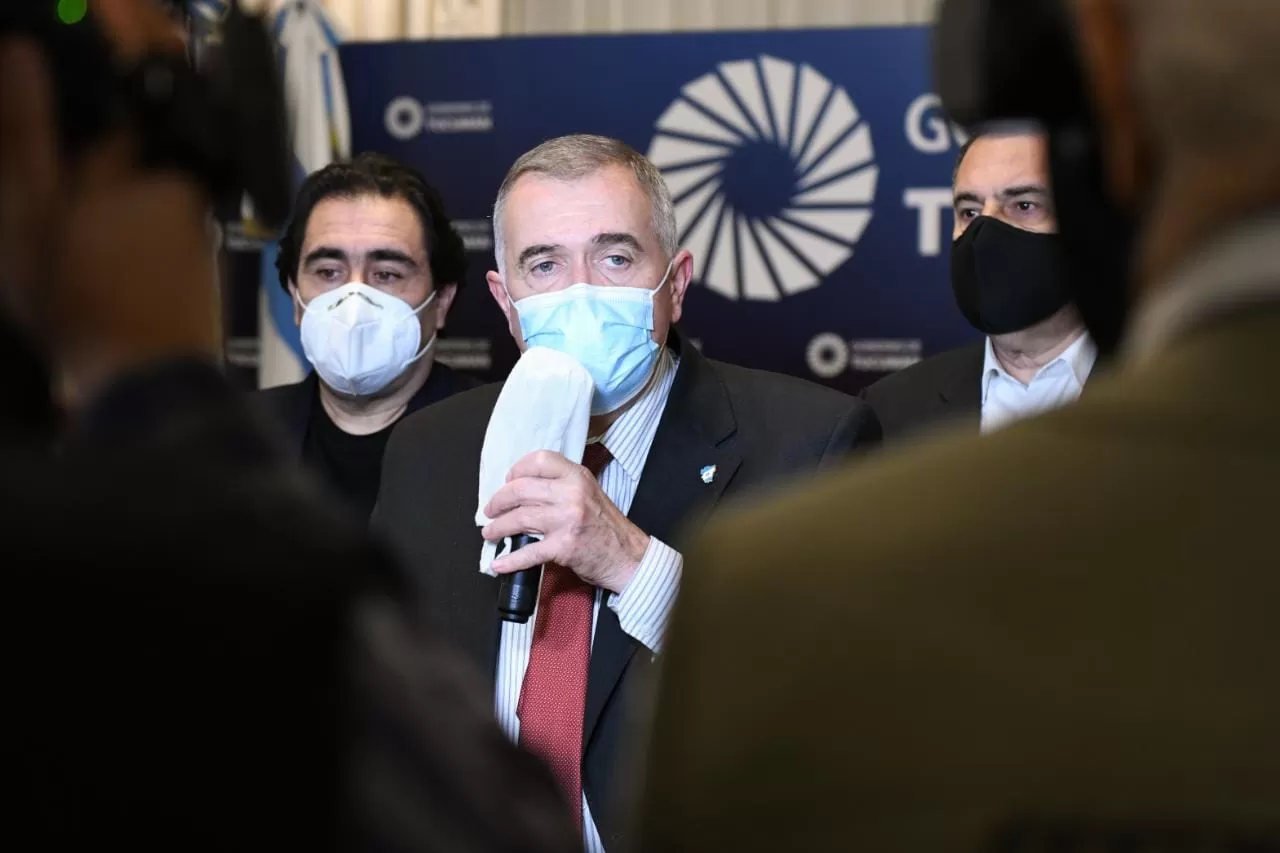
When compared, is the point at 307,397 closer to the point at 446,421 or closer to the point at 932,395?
the point at 446,421

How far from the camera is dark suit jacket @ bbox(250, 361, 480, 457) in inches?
156

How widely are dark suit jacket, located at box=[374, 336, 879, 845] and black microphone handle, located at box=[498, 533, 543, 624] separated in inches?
6.8

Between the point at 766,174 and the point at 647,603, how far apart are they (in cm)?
251

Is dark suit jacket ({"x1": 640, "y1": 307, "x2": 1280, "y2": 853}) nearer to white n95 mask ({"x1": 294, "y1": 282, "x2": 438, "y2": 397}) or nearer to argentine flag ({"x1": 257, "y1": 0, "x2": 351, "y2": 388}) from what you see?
white n95 mask ({"x1": 294, "y1": 282, "x2": 438, "y2": 397})

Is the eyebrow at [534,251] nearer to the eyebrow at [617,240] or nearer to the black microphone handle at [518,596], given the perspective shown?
the eyebrow at [617,240]

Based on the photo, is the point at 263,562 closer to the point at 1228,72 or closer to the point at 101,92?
the point at 101,92

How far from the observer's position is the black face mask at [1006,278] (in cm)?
340

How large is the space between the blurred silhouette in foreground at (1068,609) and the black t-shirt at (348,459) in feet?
9.85

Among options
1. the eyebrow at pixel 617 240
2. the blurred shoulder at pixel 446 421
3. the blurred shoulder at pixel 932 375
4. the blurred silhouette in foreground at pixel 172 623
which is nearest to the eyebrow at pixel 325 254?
the blurred shoulder at pixel 446 421

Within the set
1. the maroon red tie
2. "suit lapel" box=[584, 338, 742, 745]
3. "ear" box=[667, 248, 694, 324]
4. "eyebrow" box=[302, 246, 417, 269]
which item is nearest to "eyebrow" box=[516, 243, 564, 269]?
"ear" box=[667, 248, 694, 324]

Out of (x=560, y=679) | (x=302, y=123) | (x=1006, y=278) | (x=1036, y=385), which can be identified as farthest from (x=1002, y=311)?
(x=302, y=123)

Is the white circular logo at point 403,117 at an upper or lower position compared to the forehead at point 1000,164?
upper

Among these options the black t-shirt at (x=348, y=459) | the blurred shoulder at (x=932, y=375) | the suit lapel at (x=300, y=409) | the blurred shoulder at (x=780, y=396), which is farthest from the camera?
the suit lapel at (x=300, y=409)

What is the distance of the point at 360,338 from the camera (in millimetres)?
3920
